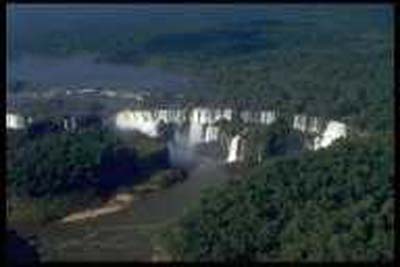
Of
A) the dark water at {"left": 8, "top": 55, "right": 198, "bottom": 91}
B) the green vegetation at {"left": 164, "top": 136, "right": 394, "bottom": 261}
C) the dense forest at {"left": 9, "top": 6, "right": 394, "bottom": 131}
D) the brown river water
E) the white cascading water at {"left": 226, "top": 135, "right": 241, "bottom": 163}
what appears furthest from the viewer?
the dense forest at {"left": 9, "top": 6, "right": 394, "bottom": 131}

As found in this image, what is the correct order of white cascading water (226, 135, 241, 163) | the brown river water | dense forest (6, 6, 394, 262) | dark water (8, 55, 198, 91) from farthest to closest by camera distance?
dark water (8, 55, 198, 91) < white cascading water (226, 135, 241, 163) < the brown river water < dense forest (6, 6, 394, 262)

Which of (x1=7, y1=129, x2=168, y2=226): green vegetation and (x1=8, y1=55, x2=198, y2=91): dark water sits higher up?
(x1=7, y1=129, x2=168, y2=226): green vegetation

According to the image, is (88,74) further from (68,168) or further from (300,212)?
(300,212)

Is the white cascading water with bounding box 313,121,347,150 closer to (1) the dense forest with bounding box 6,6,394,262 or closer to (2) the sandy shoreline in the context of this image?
(1) the dense forest with bounding box 6,6,394,262

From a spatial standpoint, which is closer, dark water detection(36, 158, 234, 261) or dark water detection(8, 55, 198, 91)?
dark water detection(36, 158, 234, 261)

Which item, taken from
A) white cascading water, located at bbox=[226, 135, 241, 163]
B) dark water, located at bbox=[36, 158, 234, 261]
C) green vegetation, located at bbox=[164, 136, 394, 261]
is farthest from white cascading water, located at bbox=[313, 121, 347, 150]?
dark water, located at bbox=[36, 158, 234, 261]

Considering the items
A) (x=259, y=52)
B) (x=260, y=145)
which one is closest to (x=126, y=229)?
(x=260, y=145)
